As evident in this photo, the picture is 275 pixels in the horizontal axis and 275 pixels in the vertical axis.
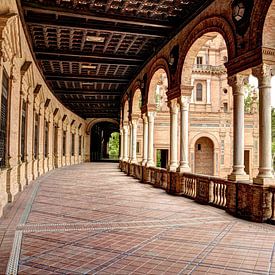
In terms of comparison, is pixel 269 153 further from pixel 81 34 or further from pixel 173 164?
pixel 81 34

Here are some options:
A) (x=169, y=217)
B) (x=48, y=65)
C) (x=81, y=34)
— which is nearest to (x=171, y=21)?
(x=81, y=34)

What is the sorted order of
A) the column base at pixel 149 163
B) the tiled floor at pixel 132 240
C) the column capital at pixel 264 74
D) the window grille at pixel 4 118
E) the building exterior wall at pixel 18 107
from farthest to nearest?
1. the column base at pixel 149 163
2. the window grille at pixel 4 118
3. the building exterior wall at pixel 18 107
4. the column capital at pixel 264 74
5. the tiled floor at pixel 132 240

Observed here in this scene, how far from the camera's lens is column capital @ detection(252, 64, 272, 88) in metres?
7.15

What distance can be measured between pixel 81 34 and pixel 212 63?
104 feet

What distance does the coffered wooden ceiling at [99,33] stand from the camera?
394 inches

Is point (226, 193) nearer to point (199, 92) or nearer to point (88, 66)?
point (88, 66)

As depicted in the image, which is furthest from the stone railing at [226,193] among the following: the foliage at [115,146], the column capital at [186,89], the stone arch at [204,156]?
the foliage at [115,146]

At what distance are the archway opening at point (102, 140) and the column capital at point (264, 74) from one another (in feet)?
128

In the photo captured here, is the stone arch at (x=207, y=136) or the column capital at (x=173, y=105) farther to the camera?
the stone arch at (x=207, y=136)

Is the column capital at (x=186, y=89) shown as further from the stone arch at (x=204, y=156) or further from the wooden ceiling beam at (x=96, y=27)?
the stone arch at (x=204, y=156)

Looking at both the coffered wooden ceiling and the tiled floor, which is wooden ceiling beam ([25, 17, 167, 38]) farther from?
the tiled floor

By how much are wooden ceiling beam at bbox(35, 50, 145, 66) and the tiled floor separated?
7.91m

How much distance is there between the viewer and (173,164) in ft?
40.9

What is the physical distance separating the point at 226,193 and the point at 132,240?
3.67 m
